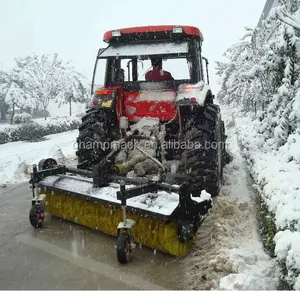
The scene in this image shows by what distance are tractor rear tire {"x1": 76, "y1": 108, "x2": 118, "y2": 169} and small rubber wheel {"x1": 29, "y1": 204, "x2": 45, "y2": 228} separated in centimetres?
79

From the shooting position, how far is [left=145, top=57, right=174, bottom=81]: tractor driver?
534 centimetres

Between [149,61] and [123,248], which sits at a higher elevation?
[149,61]

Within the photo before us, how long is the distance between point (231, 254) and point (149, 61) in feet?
10.6

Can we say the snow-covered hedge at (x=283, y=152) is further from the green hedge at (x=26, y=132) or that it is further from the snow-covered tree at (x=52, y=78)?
the snow-covered tree at (x=52, y=78)

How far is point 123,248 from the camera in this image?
3.37m

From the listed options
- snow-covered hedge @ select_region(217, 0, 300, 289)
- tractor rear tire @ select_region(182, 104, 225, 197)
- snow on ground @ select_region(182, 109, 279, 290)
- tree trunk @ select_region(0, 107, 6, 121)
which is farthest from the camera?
tree trunk @ select_region(0, 107, 6, 121)

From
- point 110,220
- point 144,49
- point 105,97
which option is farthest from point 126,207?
point 144,49

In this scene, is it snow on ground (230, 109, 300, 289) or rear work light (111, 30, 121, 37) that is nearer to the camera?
snow on ground (230, 109, 300, 289)

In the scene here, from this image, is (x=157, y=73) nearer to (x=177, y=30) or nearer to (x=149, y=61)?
(x=149, y=61)

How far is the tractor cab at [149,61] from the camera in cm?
480

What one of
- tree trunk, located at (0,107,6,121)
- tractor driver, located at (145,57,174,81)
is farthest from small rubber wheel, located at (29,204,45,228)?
tree trunk, located at (0,107,6,121)

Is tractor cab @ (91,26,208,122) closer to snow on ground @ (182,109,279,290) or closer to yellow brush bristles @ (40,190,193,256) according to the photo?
yellow brush bristles @ (40,190,193,256)

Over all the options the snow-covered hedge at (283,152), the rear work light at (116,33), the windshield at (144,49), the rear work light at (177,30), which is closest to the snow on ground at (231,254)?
the snow-covered hedge at (283,152)

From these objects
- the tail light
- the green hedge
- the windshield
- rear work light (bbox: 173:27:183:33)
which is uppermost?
rear work light (bbox: 173:27:183:33)
